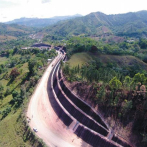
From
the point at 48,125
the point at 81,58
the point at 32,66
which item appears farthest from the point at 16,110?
the point at 81,58

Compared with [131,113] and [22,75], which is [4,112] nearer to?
[22,75]

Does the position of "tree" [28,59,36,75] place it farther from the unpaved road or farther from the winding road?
the winding road

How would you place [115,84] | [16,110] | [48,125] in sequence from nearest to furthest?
[115,84]
[48,125]
[16,110]

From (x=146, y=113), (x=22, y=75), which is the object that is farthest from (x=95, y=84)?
(x=22, y=75)

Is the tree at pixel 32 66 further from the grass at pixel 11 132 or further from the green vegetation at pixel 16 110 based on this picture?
the grass at pixel 11 132

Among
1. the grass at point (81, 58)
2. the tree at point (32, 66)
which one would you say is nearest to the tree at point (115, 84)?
the grass at point (81, 58)

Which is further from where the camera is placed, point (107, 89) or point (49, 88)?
point (49, 88)

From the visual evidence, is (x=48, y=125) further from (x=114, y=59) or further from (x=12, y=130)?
(x=114, y=59)

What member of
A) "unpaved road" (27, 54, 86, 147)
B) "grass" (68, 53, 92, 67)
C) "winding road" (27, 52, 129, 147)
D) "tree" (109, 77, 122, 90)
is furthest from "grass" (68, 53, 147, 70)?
Answer: "tree" (109, 77, 122, 90)
